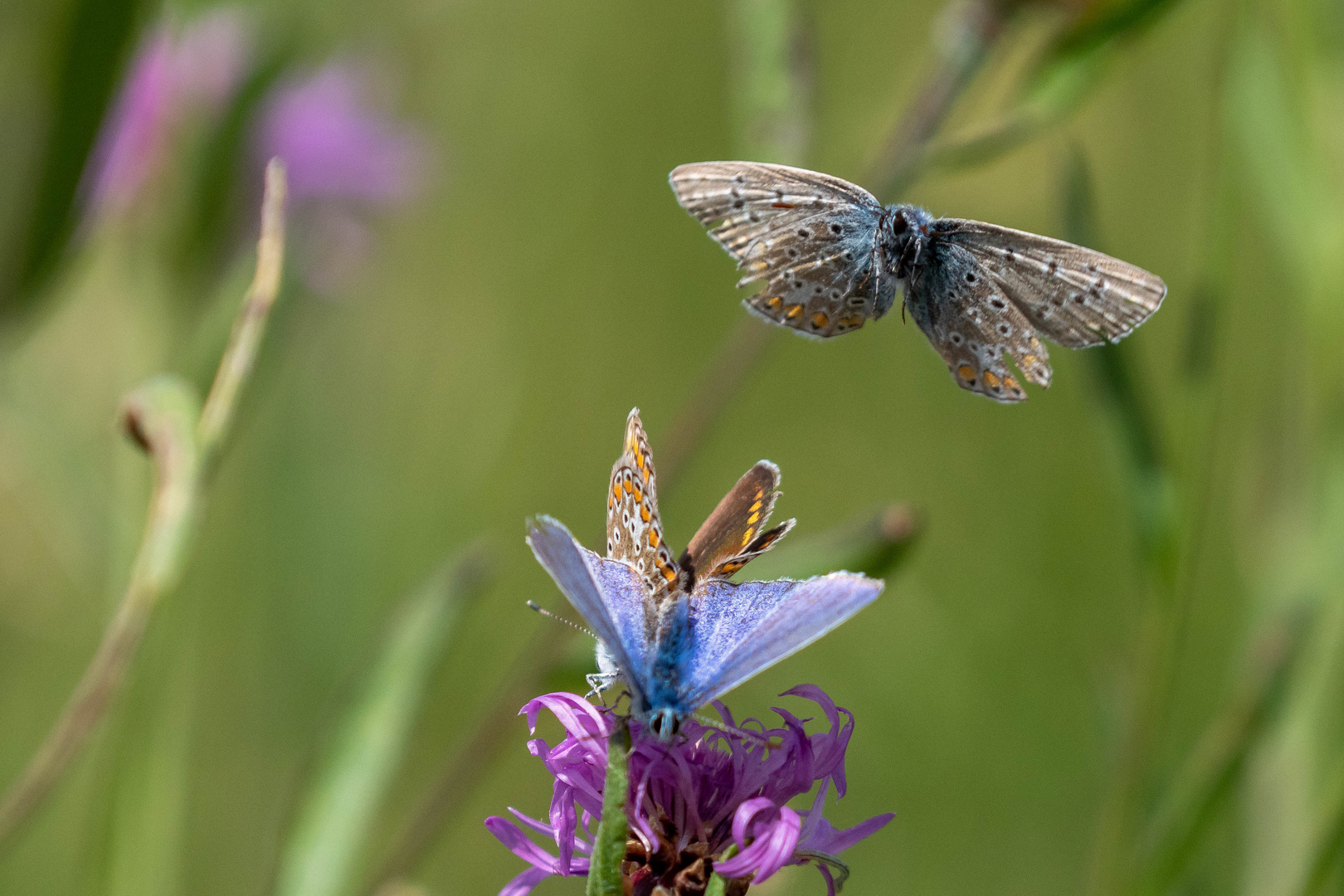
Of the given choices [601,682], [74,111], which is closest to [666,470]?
Answer: [601,682]

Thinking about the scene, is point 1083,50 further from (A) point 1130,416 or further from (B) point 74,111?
(B) point 74,111

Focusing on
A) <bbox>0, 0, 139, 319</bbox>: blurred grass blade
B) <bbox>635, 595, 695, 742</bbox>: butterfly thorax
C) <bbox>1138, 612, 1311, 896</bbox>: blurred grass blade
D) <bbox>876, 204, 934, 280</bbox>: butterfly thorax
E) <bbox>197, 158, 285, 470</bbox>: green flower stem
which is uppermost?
<bbox>0, 0, 139, 319</bbox>: blurred grass blade

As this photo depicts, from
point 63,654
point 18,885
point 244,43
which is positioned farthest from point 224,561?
point 244,43

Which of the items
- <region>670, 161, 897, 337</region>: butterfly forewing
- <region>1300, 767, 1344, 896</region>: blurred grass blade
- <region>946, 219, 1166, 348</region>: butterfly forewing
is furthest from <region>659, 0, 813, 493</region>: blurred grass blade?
<region>1300, 767, 1344, 896</region>: blurred grass blade

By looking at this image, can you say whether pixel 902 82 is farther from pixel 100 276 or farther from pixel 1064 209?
pixel 100 276

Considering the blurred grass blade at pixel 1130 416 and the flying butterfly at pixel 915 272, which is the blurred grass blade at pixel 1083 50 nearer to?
the blurred grass blade at pixel 1130 416

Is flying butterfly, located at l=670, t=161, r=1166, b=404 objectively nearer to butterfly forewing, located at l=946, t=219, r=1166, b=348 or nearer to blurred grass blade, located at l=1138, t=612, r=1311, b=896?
butterfly forewing, located at l=946, t=219, r=1166, b=348

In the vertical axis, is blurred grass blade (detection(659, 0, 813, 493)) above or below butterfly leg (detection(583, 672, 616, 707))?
above
